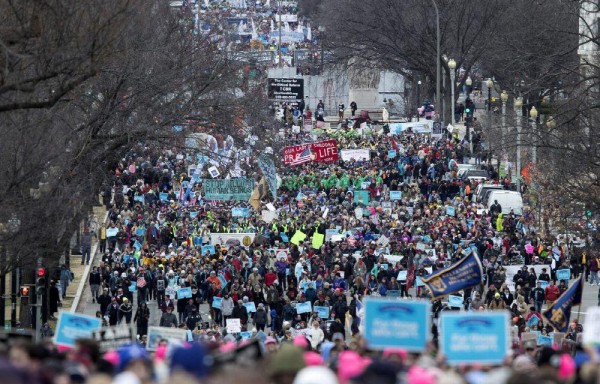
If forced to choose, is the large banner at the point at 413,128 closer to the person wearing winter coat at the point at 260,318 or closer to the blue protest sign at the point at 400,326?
the person wearing winter coat at the point at 260,318

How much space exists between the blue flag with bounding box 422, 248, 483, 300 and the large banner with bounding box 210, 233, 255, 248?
70.0 ft

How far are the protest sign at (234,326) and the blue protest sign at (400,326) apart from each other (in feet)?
50.1

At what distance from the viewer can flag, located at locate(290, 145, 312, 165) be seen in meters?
60.5

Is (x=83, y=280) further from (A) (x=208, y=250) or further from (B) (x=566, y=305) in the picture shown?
(B) (x=566, y=305)

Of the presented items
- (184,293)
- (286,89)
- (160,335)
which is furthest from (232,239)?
(286,89)

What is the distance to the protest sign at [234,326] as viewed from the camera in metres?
34.5

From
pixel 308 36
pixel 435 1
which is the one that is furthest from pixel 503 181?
pixel 308 36

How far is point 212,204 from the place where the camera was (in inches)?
2122

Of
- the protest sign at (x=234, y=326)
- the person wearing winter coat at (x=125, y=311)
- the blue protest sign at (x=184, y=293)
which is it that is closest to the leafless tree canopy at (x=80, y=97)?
the person wearing winter coat at (x=125, y=311)

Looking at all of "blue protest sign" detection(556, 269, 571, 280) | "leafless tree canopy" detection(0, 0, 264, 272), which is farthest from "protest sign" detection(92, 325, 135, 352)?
"blue protest sign" detection(556, 269, 571, 280)

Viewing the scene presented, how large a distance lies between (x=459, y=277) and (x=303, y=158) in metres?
35.0


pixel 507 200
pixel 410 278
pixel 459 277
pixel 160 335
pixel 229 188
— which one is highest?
pixel 229 188

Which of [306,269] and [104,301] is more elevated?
[306,269]

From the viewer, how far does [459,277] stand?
85.1 feet
